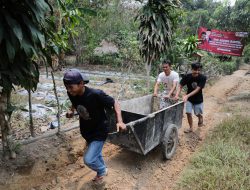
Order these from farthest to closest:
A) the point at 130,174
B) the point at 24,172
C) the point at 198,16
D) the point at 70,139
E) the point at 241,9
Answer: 1. the point at 198,16
2. the point at 241,9
3. the point at 70,139
4. the point at 130,174
5. the point at 24,172

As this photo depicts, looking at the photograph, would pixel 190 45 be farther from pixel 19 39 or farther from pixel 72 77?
pixel 19 39

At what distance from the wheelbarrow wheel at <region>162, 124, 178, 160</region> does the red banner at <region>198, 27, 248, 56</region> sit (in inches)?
387

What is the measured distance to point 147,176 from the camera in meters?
4.36

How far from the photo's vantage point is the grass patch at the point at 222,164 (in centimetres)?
380

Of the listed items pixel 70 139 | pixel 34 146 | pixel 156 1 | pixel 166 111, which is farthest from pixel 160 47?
pixel 34 146

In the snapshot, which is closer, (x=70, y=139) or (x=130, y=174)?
(x=130, y=174)

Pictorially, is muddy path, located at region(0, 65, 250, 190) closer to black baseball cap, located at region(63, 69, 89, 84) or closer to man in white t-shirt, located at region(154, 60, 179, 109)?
man in white t-shirt, located at region(154, 60, 179, 109)

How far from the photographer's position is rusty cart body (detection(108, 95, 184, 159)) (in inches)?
156

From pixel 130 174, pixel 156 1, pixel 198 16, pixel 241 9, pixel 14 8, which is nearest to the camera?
pixel 14 8

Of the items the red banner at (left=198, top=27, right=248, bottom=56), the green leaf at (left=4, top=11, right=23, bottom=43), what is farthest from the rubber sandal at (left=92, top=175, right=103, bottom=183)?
the red banner at (left=198, top=27, right=248, bottom=56)

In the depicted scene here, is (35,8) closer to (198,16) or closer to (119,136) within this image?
(119,136)

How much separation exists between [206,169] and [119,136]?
147 centimetres

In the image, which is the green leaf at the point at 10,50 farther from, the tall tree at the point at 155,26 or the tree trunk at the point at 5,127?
the tall tree at the point at 155,26

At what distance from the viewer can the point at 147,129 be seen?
13.1 ft
